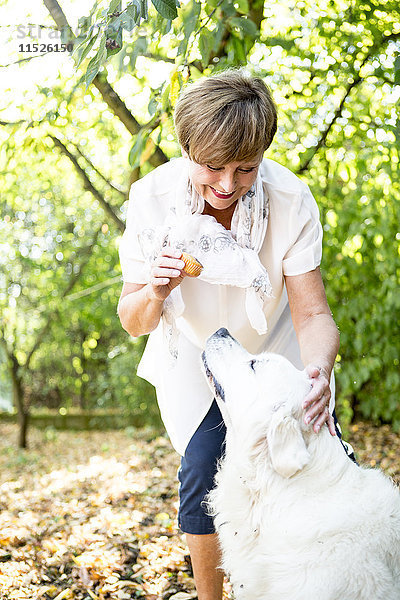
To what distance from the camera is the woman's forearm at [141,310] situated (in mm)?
2404

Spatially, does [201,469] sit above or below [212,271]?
below

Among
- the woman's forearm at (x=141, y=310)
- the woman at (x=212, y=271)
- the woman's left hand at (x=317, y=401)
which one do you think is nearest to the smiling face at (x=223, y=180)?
the woman at (x=212, y=271)

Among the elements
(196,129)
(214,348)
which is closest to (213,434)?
(214,348)

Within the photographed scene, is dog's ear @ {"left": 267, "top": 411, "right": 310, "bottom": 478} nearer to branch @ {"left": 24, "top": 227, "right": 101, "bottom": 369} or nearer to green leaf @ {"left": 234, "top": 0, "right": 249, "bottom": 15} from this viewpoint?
green leaf @ {"left": 234, "top": 0, "right": 249, "bottom": 15}

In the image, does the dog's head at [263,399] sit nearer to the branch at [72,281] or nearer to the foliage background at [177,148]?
the foliage background at [177,148]

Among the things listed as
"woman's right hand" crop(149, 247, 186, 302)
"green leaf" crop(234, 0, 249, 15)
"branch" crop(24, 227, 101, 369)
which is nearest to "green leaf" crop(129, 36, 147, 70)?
"green leaf" crop(234, 0, 249, 15)

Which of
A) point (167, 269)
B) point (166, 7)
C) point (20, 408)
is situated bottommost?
point (20, 408)

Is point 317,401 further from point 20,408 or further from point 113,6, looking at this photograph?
point 20,408

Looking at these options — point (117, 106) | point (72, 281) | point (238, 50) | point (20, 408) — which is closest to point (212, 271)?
Result: point (238, 50)

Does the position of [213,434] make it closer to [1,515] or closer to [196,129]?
[196,129]

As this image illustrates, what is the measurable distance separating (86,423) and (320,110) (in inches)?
340

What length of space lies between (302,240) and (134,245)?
665mm

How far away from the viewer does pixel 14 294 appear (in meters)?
10.6

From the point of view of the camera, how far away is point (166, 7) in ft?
7.34
